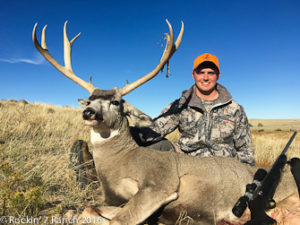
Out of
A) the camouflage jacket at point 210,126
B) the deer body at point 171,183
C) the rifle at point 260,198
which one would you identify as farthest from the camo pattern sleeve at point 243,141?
the rifle at point 260,198

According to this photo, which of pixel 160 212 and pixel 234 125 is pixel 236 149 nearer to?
pixel 234 125

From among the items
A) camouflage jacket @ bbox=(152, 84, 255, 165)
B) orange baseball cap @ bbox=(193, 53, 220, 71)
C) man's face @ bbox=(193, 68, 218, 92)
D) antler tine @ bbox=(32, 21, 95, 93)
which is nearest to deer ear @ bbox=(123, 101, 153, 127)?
antler tine @ bbox=(32, 21, 95, 93)

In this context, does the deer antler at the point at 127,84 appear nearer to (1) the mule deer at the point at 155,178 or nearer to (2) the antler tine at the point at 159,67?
(2) the antler tine at the point at 159,67

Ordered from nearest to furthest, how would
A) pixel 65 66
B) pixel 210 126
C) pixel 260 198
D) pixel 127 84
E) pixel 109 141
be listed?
pixel 260 198, pixel 109 141, pixel 127 84, pixel 65 66, pixel 210 126

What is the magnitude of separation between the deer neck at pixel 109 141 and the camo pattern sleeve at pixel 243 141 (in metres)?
2.52

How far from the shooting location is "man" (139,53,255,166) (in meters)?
4.60

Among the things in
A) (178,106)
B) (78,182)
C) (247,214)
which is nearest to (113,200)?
(78,182)

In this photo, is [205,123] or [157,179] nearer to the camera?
[157,179]

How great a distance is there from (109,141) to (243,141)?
2935 millimetres

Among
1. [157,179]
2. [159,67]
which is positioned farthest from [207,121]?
[157,179]

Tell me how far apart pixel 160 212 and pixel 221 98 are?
9.75 feet

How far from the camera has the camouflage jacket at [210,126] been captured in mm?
4602

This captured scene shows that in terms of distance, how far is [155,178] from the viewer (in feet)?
8.78

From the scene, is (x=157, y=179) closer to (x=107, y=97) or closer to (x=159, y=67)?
(x=107, y=97)
